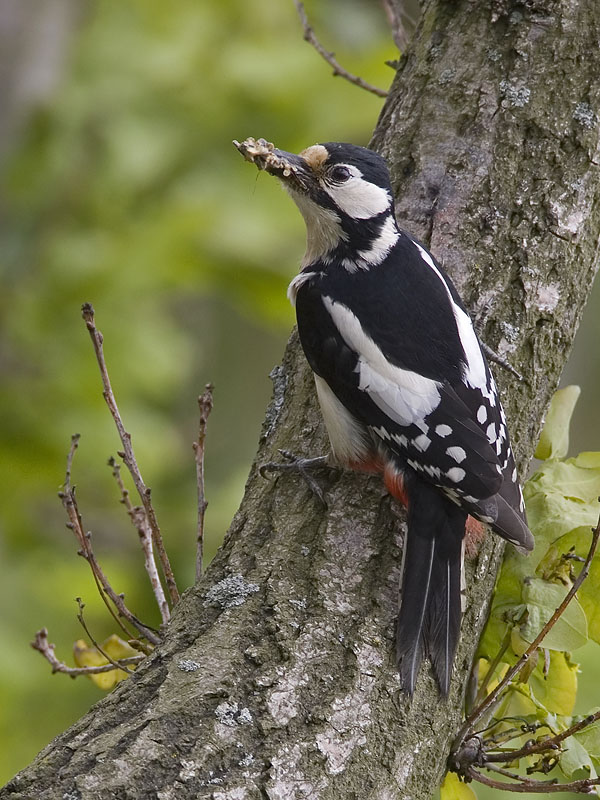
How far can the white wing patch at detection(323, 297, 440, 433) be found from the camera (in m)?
2.30

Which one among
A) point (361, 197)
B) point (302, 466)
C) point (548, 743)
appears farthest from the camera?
point (361, 197)

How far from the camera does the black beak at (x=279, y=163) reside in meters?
2.47

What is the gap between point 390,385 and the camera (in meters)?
2.34

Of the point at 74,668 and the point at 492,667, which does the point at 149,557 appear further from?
the point at 492,667

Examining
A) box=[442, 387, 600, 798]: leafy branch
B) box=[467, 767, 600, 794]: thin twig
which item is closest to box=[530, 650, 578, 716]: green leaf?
box=[442, 387, 600, 798]: leafy branch

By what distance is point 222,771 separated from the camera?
1.64m

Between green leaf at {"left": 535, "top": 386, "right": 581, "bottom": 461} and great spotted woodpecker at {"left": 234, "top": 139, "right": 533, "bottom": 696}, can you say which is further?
green leaf at {"left": 535, "top": 386, "right": 581, "bottom": 461}

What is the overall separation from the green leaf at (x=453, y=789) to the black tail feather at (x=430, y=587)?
0.22 m

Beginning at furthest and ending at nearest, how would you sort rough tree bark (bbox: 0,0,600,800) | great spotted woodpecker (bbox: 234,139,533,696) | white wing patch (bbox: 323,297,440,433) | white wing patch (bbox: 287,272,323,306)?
white wing patch (bbox: 287,272,323,306)
white wing patch (bbox: 323,297,440,433)
great spotted woodpecker (bbox: 234,139,533,696)
rough tree bark (bbox: 0,0,600,800)

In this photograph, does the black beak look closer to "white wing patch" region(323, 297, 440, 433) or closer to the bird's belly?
"white wing patch" region(323, 297, 440, 433)

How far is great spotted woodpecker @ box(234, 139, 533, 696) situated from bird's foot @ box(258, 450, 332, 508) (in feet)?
0.20

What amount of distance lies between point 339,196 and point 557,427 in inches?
33.0

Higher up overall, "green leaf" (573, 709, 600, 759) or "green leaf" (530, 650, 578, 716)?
"green leaf" (530, 650, 578, 716)

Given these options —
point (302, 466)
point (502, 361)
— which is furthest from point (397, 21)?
point (302, 466)
